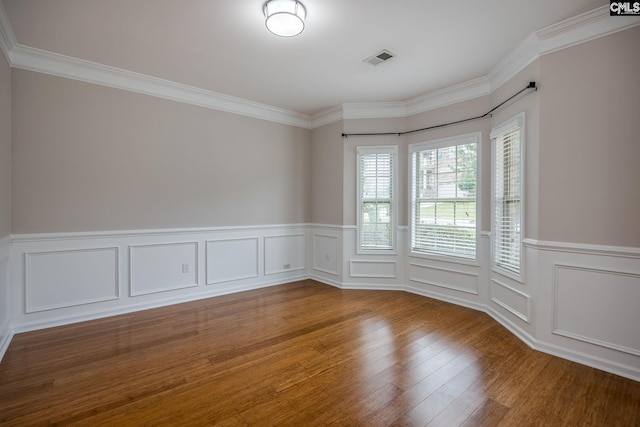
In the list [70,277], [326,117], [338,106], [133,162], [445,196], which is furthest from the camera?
[326,117]

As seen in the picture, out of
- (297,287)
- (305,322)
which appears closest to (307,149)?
(297,287)

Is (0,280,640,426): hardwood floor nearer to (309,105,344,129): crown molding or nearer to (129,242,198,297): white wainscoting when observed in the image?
(129,242,198,297): white wainscoting

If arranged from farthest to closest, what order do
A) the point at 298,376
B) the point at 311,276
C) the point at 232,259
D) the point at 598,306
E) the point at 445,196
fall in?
the point at 311,276
the point at 232,259
the point at 445,196
the point at 598,306
the point at 298,376

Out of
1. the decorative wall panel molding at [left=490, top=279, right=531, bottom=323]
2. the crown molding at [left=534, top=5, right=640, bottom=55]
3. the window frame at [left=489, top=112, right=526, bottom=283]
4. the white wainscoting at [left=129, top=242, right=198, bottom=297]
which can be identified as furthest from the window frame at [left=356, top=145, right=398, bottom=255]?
the white wainscoting at [left=129, top=242, right=198, bottom=297]

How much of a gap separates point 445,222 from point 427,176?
0.71 m

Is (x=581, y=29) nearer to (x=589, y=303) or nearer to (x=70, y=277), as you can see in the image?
(x=589, y=303)

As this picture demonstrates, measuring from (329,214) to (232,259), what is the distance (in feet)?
5.66

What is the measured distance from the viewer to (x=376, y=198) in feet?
15.8

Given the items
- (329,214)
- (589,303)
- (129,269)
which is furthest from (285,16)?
(589,303)

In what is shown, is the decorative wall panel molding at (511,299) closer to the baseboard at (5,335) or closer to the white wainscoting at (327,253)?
the white wainscoting at (327,253)

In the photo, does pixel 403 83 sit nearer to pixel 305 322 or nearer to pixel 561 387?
pixel 305 322

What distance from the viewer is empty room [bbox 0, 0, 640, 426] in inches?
89.4

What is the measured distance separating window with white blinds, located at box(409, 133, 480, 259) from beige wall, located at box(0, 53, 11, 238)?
4.63 m

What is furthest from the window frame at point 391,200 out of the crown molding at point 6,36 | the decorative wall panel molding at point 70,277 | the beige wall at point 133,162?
the crown molding at point 6,36
